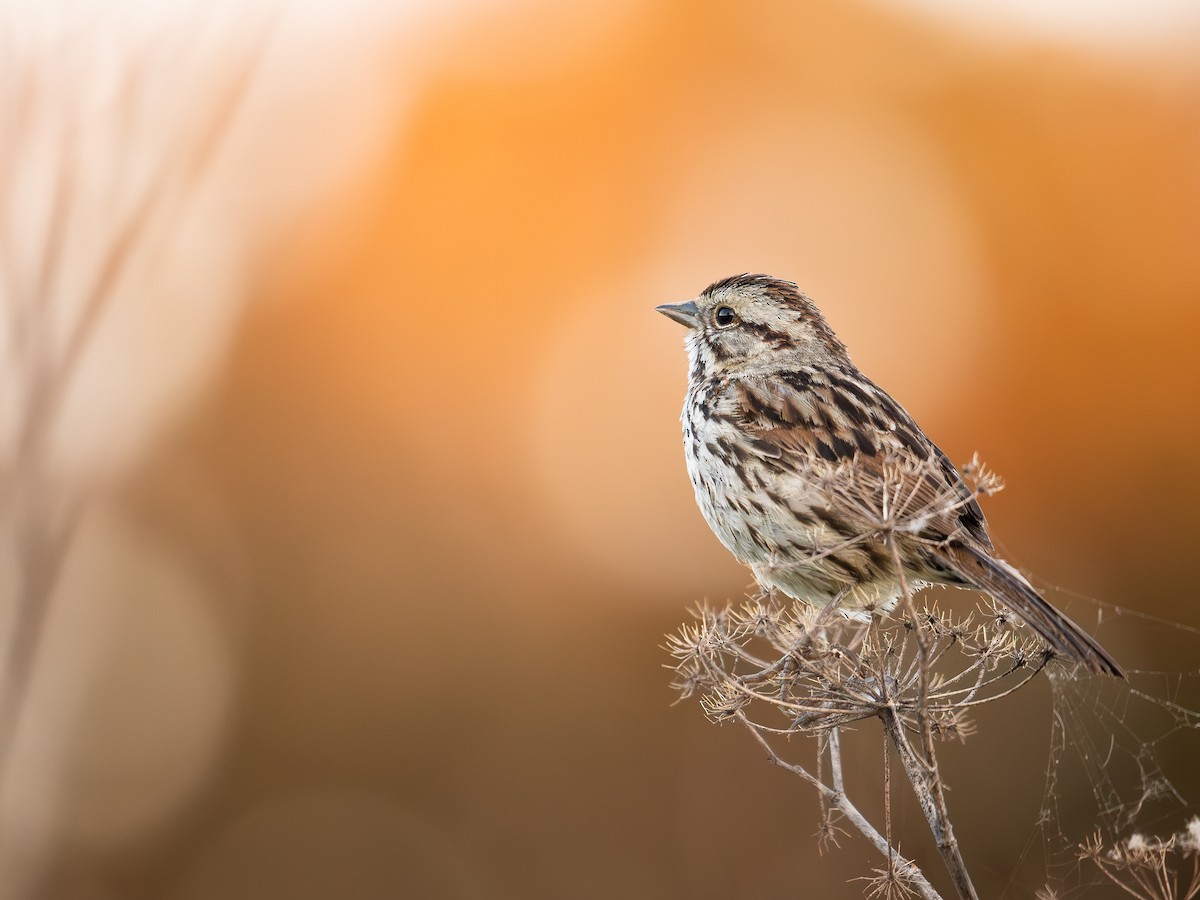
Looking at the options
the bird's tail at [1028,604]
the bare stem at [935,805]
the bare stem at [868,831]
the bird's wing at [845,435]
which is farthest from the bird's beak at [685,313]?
the bare stem at [935,805]

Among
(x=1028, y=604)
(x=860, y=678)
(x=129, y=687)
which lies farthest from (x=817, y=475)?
(x=129, y=687)

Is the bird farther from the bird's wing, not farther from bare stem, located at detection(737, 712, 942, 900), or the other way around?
bare stem, located at detection(737, 712, 942, 900)

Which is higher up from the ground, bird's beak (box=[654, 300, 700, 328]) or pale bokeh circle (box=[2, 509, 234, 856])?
bird's beak (box=[654, 300, 700, 328])

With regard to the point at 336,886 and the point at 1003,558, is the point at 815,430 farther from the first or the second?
the point at 336,886

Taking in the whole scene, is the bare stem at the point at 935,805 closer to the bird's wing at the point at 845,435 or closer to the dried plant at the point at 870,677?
the dried plant at the point at 870,677

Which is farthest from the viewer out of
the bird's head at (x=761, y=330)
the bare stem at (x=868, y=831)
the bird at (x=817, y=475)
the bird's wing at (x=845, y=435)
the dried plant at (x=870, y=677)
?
the bird's head at (x=761, y=330)

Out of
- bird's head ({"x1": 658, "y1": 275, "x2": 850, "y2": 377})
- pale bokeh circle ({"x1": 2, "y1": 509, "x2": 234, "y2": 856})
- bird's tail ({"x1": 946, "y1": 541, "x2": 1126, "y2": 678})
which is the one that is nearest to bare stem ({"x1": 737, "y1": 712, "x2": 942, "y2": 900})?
bird's tail ({"x1": 946, "y1": 541, "x2": 1126, "y2": 678})

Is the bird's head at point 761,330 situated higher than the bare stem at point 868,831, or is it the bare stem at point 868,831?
the bird's head at point 761,330

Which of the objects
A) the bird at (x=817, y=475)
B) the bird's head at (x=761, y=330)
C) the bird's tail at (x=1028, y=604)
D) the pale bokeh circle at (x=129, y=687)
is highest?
the bird's head at (x=761, y=330)

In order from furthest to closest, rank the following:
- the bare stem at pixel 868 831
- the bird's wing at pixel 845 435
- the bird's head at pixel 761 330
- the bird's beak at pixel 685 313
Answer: the bird's beak at pixel 685 313, the bird's head at pixel 761 330, the bird's wing at pixel 845 435, the bare stem at pixel 868 831

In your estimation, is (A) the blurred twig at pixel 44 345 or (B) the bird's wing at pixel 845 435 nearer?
(A) the blurred twig at pixel 44 345
